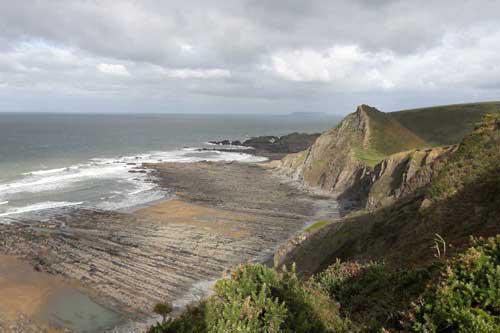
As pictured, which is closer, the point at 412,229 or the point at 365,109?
the point at 412,229

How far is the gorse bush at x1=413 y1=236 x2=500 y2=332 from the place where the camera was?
589 cm

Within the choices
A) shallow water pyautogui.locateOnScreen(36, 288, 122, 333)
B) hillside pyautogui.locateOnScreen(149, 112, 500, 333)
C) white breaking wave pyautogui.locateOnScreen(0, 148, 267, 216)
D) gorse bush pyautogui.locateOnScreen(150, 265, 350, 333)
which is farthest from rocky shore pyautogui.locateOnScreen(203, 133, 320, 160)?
gorse bush pyautogui.locateOnScreen(150, 265, 350, 333)

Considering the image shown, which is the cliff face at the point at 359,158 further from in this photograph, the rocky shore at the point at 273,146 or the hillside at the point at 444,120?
the rocky shore at the point at 273,146

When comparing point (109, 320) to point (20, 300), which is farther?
point (20, 300)

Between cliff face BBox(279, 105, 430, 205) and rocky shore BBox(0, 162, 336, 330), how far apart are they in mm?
7319

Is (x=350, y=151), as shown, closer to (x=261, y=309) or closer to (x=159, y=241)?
(x=159, y=241)

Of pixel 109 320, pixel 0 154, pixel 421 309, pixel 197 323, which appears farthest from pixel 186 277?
pixel 0 154

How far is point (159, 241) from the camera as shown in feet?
118

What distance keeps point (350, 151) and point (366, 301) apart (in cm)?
5998

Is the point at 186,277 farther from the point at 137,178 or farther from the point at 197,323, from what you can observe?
the point at 137,178

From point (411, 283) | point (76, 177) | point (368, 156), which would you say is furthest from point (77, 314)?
point (368, 156)

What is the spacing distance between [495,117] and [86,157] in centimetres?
9611

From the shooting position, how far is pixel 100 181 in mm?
65250

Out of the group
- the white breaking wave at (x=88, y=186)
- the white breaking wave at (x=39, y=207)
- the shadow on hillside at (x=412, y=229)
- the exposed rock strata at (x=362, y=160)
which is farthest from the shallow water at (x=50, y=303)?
the exposed rock strata at (x=362, y=160)
